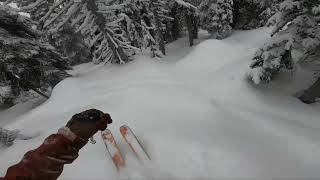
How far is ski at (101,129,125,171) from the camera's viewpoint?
7254mm

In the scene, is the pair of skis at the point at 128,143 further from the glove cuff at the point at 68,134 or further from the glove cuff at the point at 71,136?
the glove cuff at the point at 68,134

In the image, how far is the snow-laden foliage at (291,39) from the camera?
892cm

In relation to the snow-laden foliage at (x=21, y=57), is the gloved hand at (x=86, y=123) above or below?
above

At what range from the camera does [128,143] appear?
7719mm

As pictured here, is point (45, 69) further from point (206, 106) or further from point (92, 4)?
point (206, 106)

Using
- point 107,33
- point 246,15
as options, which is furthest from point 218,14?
point 107,33

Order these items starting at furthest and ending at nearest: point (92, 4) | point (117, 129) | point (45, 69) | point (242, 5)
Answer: point (242, 5) < point (45, 69) < point (92, 4) < point (117, 129)

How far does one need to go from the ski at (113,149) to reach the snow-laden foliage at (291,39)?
4601 millimetres

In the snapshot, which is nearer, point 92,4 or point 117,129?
point 117,129

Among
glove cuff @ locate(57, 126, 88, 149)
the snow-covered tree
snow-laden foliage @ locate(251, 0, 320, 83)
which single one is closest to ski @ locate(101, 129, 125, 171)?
glove cuff @ locate(57, 126, 88, 149)

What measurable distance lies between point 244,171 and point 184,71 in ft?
20.5

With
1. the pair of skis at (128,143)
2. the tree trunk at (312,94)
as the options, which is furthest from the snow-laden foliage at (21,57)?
the tree trunk at (312,94)

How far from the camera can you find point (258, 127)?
25.8 ft

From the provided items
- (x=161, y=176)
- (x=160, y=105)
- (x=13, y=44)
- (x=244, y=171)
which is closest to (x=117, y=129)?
(x=160, y=105)
